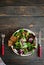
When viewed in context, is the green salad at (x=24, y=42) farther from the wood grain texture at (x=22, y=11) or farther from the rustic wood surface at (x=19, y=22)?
the wood grain texture at (x=22, y=11)

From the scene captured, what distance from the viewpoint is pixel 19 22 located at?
7.12ft

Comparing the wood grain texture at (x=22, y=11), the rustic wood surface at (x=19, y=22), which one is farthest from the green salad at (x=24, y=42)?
the wood grain texture at (x=22, y=11)

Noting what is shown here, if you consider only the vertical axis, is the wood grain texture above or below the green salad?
above

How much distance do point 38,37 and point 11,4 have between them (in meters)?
0.43

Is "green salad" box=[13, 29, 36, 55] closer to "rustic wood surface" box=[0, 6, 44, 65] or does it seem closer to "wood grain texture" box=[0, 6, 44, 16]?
"rustic wood surface" box=[0, 6, 44, 65]

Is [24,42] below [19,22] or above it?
below

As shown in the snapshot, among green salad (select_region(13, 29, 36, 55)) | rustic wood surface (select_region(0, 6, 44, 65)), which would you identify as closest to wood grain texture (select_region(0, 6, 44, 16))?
rustic wood surface (select_region(0, 6, 44, 65))

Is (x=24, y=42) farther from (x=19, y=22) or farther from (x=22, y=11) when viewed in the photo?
(x=22, y=11)

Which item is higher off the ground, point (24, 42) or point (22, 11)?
point (22, 11)

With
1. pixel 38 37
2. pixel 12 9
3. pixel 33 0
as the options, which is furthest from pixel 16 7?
pixel 38 37

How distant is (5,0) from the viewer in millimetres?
2145

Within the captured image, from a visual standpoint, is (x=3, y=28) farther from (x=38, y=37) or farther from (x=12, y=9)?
(x=38, y=37)

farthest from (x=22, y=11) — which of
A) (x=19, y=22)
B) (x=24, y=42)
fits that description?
(x=24, y=42)

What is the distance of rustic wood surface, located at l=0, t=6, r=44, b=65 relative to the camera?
216 centimetres
